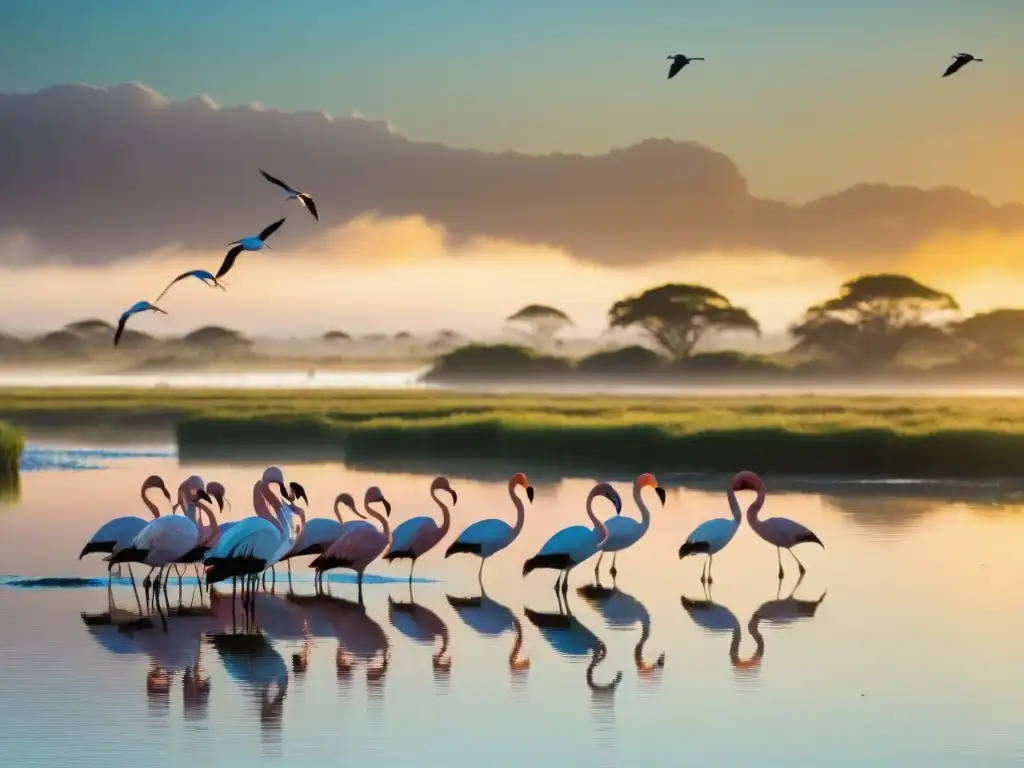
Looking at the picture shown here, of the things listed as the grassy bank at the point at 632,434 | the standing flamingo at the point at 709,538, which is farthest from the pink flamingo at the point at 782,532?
the grassy bank at the point at 632,434

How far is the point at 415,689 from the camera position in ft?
34.6

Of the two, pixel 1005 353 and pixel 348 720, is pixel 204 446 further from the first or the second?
pixel 1005 353

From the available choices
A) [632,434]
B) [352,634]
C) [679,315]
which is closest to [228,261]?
[352,634]

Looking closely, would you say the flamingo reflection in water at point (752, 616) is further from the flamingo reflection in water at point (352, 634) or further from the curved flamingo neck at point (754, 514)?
the flamingo reflection in water at point (352, 634)

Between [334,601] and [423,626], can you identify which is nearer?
[423,626]

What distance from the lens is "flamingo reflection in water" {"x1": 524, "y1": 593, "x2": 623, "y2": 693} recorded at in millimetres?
11016

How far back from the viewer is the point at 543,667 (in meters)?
11.3

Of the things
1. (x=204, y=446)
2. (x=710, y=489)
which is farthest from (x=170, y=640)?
(x=204, y=446)

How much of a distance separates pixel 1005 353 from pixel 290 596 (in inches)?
2799

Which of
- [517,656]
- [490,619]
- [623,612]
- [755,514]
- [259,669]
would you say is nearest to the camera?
[259,669]

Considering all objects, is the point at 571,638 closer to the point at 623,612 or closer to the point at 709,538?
the point at 623,612

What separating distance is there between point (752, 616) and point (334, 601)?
3.37 metres

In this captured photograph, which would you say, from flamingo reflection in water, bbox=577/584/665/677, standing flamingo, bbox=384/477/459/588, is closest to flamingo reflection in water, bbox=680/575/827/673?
flamingo reflection in water, bbox=577/584/665/677

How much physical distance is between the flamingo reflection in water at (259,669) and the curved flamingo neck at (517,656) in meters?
1.47
